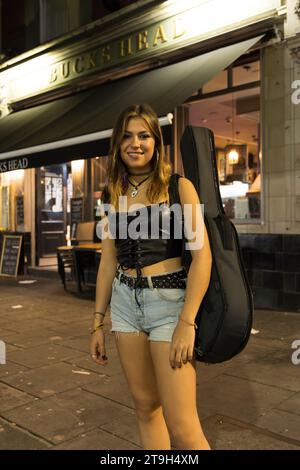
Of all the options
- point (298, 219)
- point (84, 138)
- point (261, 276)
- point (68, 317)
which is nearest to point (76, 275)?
point (68, 317)

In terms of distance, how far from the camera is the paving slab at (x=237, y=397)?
3.46m

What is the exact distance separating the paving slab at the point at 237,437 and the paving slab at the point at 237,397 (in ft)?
0.44

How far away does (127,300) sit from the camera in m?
2.09

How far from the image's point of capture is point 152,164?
2.21m

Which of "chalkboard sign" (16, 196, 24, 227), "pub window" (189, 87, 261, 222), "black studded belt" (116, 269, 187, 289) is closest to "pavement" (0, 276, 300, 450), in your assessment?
"black studded belt" (116, 269, 187, 289)

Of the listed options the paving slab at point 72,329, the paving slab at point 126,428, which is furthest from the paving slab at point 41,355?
the paving slab at point 126,428

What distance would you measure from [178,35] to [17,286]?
6116mm

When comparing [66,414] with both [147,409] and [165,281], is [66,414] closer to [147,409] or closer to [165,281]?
[147,409]

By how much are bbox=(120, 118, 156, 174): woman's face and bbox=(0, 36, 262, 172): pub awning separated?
382 centimetres

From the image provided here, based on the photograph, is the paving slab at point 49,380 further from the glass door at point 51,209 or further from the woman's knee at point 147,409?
the glass door at point 51,209

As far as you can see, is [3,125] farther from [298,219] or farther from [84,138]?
[298,219]

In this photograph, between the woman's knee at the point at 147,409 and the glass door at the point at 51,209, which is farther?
the glass door at the point at 51,209

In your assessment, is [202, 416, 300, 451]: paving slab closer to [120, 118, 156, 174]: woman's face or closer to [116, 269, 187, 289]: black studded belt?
[116, 269, 187, 289]: black studded belt

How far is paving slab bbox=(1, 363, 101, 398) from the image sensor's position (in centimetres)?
401
